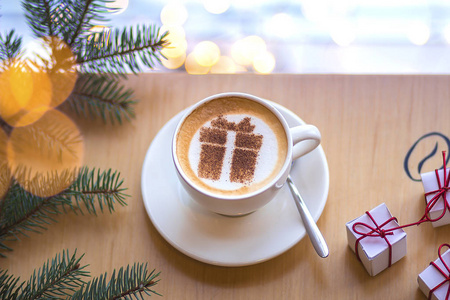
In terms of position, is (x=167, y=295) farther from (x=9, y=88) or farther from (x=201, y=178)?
(x=9, y=88)

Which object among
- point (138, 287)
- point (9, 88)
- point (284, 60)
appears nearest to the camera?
point (138, 287)

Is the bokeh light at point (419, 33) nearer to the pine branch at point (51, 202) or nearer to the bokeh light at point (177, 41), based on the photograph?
the bokeh light at point (177, 41)

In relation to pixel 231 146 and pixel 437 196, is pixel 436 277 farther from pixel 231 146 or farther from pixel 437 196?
pixel 231 146

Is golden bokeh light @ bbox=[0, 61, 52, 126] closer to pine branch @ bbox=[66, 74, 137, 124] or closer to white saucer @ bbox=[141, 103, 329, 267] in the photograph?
pine branch @ bbox=[66, 74, 137, 124]

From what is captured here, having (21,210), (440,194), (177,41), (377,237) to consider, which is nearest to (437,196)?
(440,194)

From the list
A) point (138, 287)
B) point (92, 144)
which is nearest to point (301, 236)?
point (138, 287)
